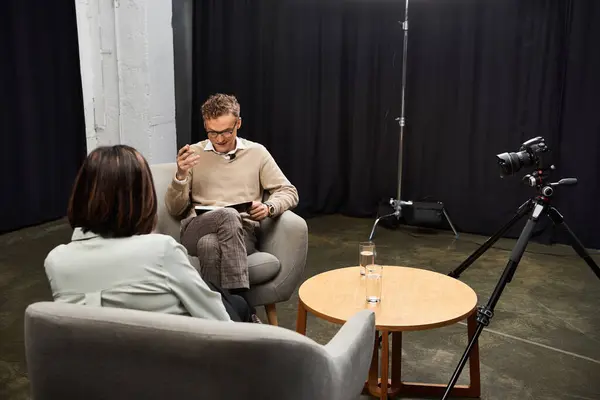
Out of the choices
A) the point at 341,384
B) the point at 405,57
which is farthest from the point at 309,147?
the point at 341,384

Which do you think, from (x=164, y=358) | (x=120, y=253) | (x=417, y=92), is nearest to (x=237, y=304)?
(x=120, y=253)

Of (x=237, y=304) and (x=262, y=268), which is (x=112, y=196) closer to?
(x=237, y=304)

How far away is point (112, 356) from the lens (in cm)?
116

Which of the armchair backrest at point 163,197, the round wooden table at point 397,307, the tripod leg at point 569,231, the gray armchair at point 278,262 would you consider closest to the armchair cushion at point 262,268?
the gray armchair at point 278,262

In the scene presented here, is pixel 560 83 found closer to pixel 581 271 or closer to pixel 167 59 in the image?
pixel 581 271

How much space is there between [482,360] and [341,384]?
4.64ft

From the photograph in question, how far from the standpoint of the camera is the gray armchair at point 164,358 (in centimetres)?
110

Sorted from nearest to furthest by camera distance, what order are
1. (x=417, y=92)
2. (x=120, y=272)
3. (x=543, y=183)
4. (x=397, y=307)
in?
1. (x=120, y=272)
2. (x=397, y=307)
3. (x=543, y=183)
4. (x=417, y=92)

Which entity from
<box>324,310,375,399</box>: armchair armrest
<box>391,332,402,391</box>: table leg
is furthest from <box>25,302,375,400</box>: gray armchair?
<box>391,332,402,391</box>: table leg

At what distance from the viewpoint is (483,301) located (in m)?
3.17

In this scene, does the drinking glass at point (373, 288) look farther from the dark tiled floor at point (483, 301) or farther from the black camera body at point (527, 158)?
the black camera body at point (527, 158)

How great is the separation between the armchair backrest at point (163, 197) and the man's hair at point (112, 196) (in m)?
1.26

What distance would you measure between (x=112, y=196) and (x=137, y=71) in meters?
3.16

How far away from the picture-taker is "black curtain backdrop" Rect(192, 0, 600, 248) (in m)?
4.04
